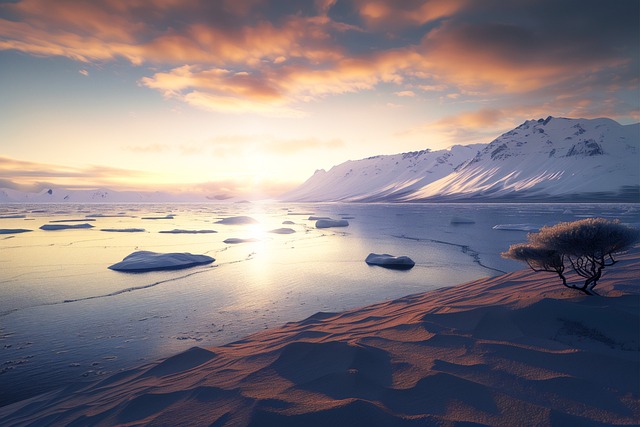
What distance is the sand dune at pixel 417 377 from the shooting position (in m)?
3.62

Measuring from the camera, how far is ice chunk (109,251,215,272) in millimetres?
18328

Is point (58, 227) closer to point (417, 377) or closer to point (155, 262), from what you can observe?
point (155, 262)

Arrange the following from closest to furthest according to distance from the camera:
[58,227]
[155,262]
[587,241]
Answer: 1. [587,241]
2. [155,262]
3. [58,227]

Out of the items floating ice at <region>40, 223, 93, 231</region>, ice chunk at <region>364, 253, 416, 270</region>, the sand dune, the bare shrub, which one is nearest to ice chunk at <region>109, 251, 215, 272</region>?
ice chunk at <region>364, 253, 416, 270</region>

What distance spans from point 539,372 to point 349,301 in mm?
8017

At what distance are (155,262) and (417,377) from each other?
1816cm

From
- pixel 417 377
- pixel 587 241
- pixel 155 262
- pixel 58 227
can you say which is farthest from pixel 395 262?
pixel 58 227

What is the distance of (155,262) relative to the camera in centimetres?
1888

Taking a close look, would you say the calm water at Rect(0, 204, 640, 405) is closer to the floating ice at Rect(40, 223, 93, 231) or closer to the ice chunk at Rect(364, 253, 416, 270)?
the ice chunk at Rect(364, 253, 416, 270)

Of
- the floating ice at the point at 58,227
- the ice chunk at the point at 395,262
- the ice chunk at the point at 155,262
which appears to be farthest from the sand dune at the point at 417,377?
the floating ice at the point at 58,227

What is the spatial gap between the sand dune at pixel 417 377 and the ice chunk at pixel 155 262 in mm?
13231

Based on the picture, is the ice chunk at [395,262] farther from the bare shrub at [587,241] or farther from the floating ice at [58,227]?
the floating ice at [58,227]

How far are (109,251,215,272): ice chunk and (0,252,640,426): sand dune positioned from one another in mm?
13231

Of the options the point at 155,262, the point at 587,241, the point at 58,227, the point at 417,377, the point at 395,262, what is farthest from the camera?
the point at 58,227
